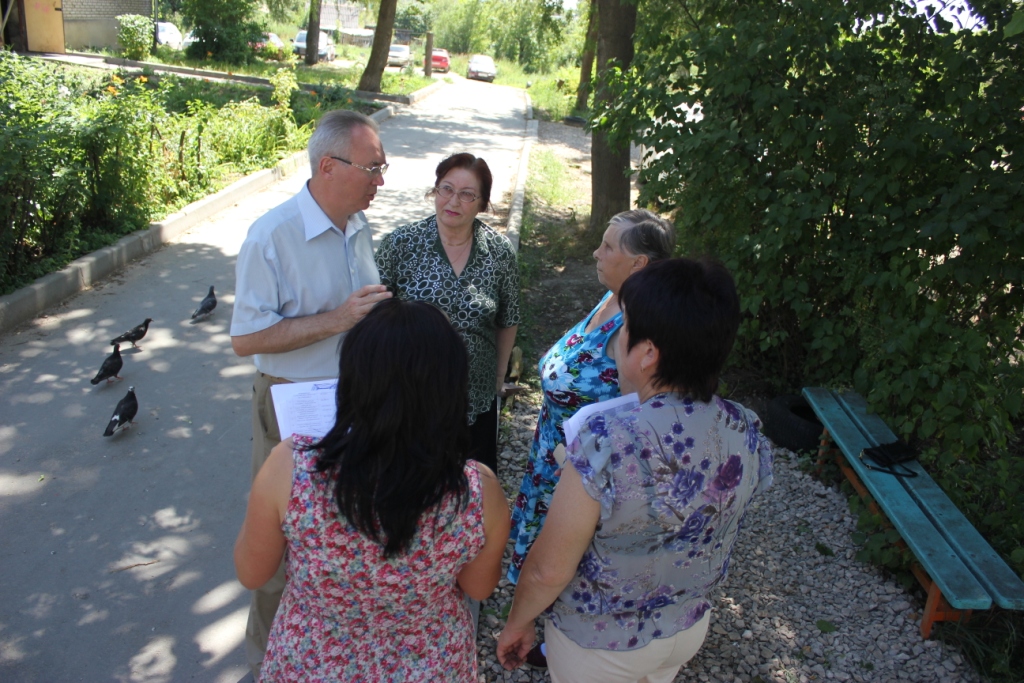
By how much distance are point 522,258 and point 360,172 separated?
629cm

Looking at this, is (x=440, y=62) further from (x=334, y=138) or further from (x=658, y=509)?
(x=658, y=509)

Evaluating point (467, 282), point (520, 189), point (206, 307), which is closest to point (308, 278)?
point (467, 282)

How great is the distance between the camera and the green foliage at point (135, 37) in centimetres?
2812

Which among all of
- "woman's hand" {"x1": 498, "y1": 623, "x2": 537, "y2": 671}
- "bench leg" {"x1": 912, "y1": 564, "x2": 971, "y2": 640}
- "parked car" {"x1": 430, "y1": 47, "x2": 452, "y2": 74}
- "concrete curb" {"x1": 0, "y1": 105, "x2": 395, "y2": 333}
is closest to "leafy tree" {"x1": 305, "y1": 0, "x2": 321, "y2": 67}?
"parked car" {"x1": 430, "y1": 47, "x2": 452, "y2": 74}

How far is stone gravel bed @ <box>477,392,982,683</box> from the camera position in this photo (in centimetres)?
333

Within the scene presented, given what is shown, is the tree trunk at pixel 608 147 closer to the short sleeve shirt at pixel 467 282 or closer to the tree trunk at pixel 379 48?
the short sleeve shirt at pixel 467 282

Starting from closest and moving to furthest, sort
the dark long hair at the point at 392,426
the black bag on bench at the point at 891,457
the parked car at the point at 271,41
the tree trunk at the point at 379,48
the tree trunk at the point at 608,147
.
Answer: the dark long hair at the point at 392,426, the black bag on bench at the point at 891,457, the tree trunk at the point at 608,147, the tree trunk at the point at 379,48, the parked car at the point at 271,41

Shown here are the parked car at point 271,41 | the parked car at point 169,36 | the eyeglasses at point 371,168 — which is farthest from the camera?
the parked car at point 169,36

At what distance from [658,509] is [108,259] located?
7.28 m

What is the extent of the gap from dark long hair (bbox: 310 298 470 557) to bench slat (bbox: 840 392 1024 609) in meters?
2.85

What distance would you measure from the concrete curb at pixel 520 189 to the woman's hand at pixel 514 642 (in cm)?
252

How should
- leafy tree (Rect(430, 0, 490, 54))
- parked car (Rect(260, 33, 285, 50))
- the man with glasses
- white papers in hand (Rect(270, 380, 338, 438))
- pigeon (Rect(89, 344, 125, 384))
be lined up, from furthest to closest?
leafy tree (Rect(430, 0, 490, 54)) < parked car (Rect(260, 33, 285, 50)) < pigeon (Rect(89, 344, 125, 384)) < the man with glasses < white papers in hand (Rect(270, 380, 338, 438))

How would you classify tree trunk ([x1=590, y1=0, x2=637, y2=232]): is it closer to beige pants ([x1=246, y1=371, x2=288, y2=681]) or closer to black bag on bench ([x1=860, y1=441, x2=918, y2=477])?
black bag on bench ([x1=860, y1=441, x2=918, y2=477])

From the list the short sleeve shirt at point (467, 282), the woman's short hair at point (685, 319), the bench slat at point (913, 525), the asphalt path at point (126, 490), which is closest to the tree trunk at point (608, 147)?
the asphalt path at point (126, 490)
